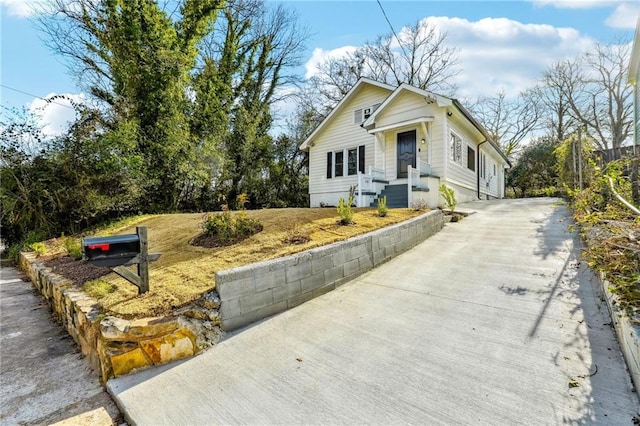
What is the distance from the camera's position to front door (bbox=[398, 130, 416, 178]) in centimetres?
1143

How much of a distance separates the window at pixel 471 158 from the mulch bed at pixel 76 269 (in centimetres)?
1333

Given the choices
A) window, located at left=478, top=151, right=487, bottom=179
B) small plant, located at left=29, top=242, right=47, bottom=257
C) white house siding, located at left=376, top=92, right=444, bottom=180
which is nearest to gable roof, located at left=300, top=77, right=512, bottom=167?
white house siding, located at left=376, top=92, right=444, bottom=180

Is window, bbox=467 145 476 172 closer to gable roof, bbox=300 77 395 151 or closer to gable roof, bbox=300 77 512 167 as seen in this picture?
gable roof, bbox=300 77 512 167

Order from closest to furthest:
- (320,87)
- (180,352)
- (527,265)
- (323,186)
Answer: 1. (180,352)
2. (527,265)
3. (323,186)
4. (320,87)

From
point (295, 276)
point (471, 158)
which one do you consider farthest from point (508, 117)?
point (295, 276)

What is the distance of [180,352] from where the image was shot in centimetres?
277

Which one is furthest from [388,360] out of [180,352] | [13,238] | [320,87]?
[320,87]

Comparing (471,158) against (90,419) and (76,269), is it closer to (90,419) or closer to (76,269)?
(76,269)

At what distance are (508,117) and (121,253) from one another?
33999 millimetres

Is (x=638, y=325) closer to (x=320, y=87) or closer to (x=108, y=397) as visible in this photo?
(x=108, y=397)

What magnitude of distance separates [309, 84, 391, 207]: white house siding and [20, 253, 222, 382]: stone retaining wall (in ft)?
35.1

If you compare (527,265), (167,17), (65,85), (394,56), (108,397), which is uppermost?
(394,56)

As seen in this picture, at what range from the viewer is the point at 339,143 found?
1449 centimetres

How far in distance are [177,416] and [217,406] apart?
26 cm
